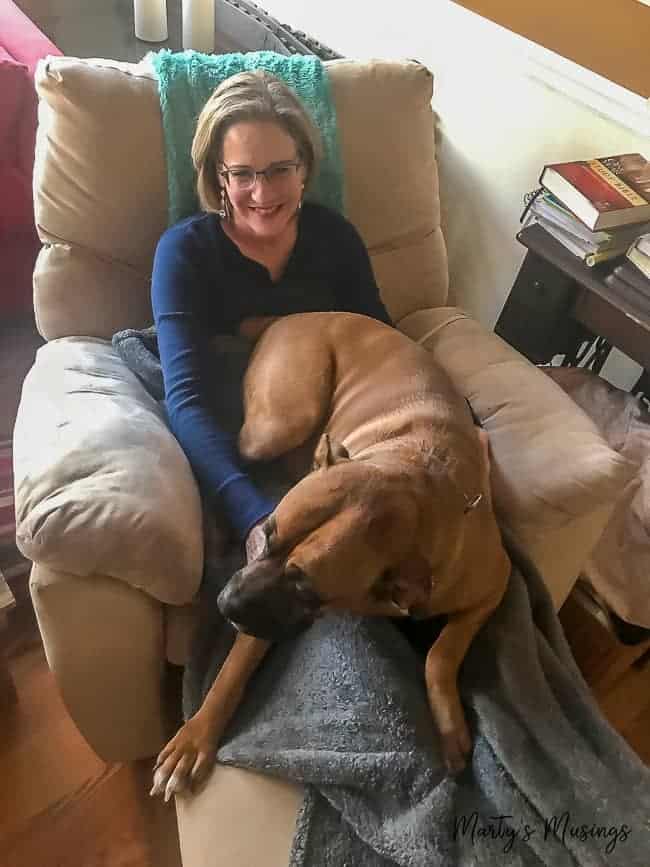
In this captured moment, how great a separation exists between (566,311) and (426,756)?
116 centimetres

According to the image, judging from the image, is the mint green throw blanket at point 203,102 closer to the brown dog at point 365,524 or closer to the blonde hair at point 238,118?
the blonde hair at point 238,118

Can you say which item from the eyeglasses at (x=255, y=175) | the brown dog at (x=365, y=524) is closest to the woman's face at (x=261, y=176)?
the eyeglasses at (x=255, y=175)

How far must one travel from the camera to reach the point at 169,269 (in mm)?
1559

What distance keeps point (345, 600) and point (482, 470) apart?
0.39m

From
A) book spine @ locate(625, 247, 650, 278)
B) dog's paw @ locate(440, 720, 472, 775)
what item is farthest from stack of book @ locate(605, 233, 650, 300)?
dog's paw @ locate(440, 720, 472, 775)

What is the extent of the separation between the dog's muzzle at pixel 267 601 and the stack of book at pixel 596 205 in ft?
3.52

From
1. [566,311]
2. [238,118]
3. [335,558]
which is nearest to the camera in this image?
[335,558]

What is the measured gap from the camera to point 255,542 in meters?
1.26

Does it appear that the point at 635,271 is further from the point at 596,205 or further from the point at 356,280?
the point at 356,280

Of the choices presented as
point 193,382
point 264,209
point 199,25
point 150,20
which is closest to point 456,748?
point 193,382

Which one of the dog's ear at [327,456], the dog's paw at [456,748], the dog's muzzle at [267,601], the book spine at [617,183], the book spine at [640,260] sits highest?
the book spine at [617,183]

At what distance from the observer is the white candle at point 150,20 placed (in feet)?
8.04

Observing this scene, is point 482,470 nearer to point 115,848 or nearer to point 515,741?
point 515,741

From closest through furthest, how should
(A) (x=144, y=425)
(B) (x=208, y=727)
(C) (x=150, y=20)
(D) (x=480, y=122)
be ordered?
1. (B) (x=208, y=727)
2. (A) (x=144, y=425)
3. (D) (x=480, y=122)
4. (C) (x=150, y=20)
